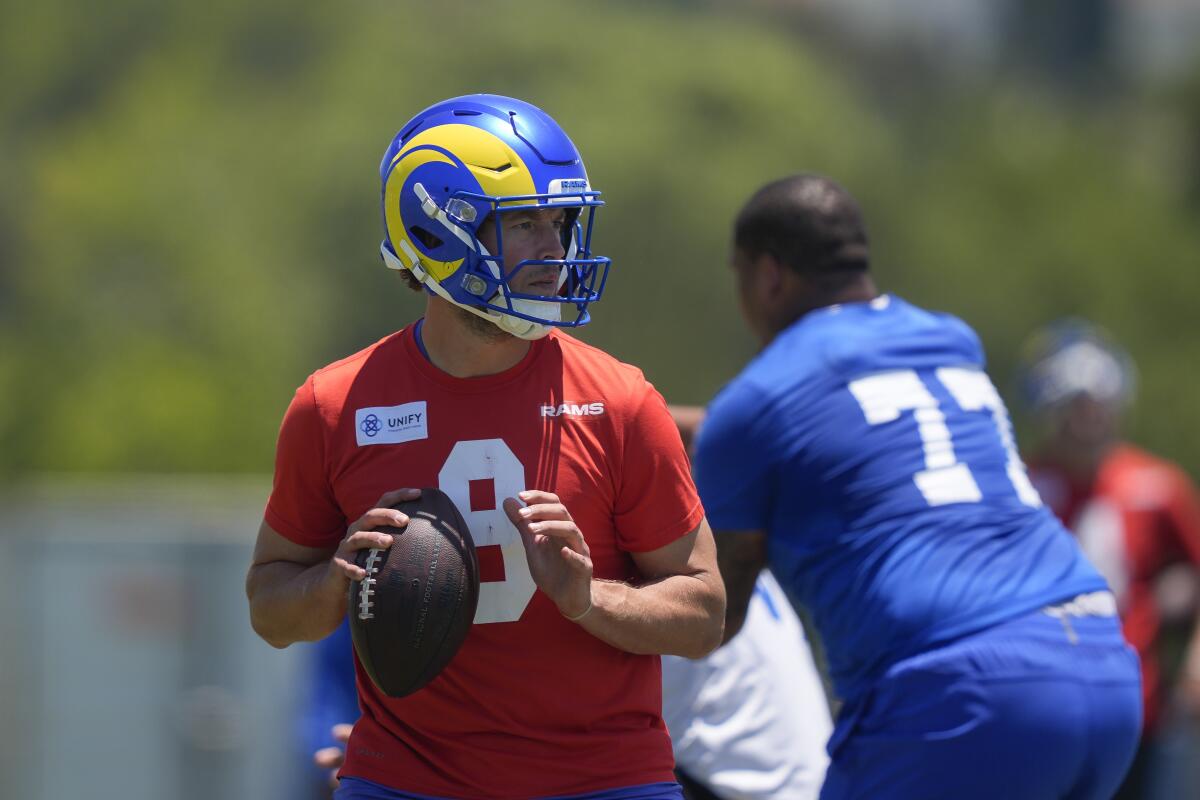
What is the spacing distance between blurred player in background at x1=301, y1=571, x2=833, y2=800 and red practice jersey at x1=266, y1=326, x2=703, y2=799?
2.94 feet

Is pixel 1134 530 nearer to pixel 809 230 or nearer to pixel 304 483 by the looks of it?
pixel 809 230

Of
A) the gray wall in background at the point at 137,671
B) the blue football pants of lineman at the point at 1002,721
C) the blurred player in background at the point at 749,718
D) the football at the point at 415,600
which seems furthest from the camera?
the gray wall in background at the point at 137,671

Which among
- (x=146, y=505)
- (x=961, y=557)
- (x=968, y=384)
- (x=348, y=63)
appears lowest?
(x=146, y=505)

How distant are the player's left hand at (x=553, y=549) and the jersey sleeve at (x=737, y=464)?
45.6 inches

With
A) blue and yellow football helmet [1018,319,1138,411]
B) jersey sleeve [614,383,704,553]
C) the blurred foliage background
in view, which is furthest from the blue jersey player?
the blurred foliage background

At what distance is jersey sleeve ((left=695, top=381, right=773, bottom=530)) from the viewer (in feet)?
14.5

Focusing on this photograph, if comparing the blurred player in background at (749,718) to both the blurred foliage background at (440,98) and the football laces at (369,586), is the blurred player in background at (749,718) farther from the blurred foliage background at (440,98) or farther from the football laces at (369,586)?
the blurred foliage background at (440,98)

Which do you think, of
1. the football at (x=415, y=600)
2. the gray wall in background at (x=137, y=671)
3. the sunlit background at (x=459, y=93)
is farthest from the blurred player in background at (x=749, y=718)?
the sunlit background at (x=459, y=93)

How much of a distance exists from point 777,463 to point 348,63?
37.3m

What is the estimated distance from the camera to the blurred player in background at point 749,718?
457cm

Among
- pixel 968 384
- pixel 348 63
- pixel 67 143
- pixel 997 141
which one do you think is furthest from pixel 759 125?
pixel 968 384

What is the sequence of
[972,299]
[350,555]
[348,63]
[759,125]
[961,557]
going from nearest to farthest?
[350,555] → [961,557] → [972,299] → [759,125] → [348,63]

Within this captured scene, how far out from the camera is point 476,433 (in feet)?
11.6

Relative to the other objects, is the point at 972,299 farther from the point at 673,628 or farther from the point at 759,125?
the point at 673,628
